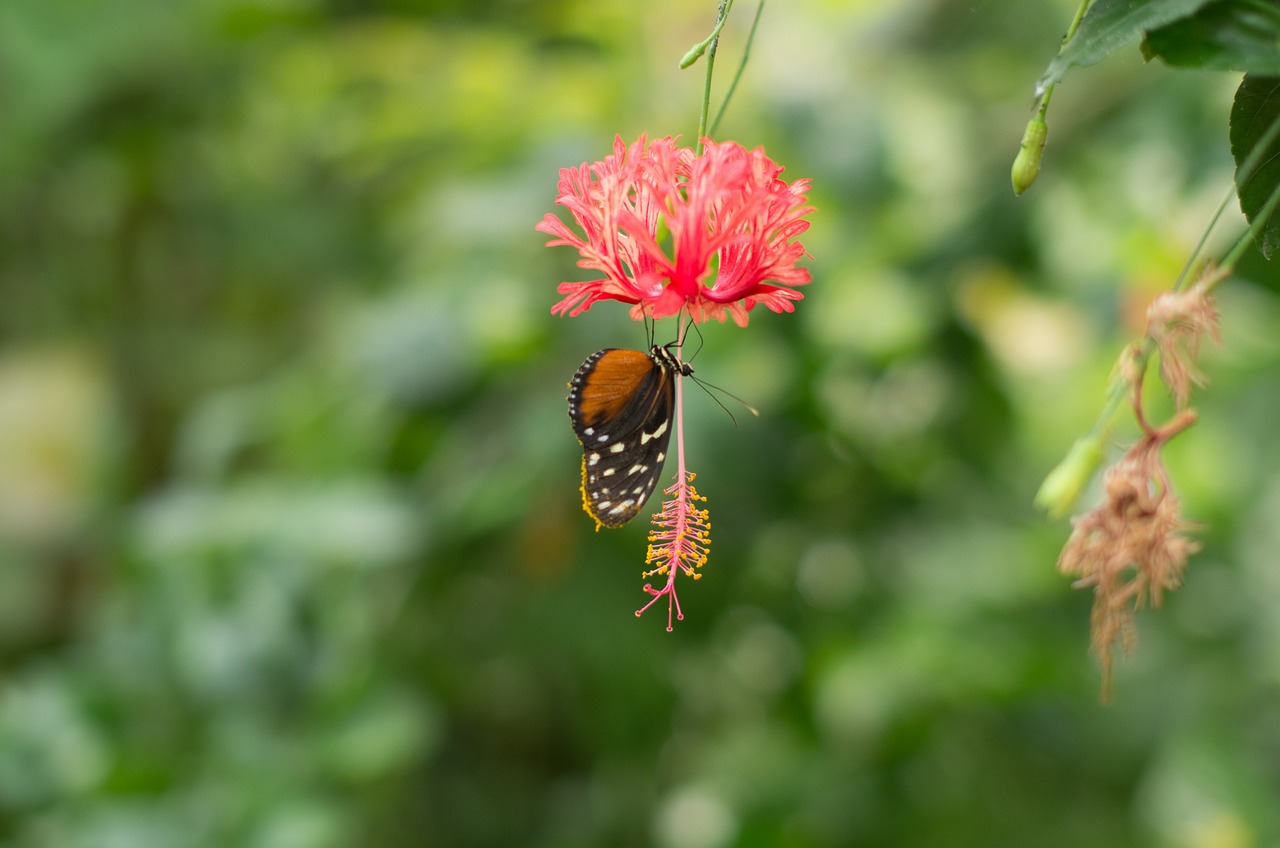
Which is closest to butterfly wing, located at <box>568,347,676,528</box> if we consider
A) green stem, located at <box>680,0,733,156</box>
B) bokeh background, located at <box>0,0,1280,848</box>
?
green stem, located at <box>680,0,733,156</box>

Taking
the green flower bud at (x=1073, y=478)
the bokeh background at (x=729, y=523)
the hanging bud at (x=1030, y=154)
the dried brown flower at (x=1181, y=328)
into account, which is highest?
the bokeh background at (x=729, y=523)

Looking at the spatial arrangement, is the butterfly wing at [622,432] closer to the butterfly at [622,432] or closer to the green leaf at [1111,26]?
the butterfly at [622,432]

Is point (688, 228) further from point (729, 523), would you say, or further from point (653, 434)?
point (729, 523)

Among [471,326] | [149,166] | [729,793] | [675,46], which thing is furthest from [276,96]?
[729,793]

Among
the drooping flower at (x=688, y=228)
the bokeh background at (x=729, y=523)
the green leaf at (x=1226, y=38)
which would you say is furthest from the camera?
the bokeh background at (x=729, y=523)

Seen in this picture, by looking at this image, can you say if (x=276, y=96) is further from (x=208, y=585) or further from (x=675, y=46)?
(x=208, y=585)

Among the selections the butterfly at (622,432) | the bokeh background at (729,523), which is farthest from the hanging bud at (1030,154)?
the bokeh background at (729,523)
